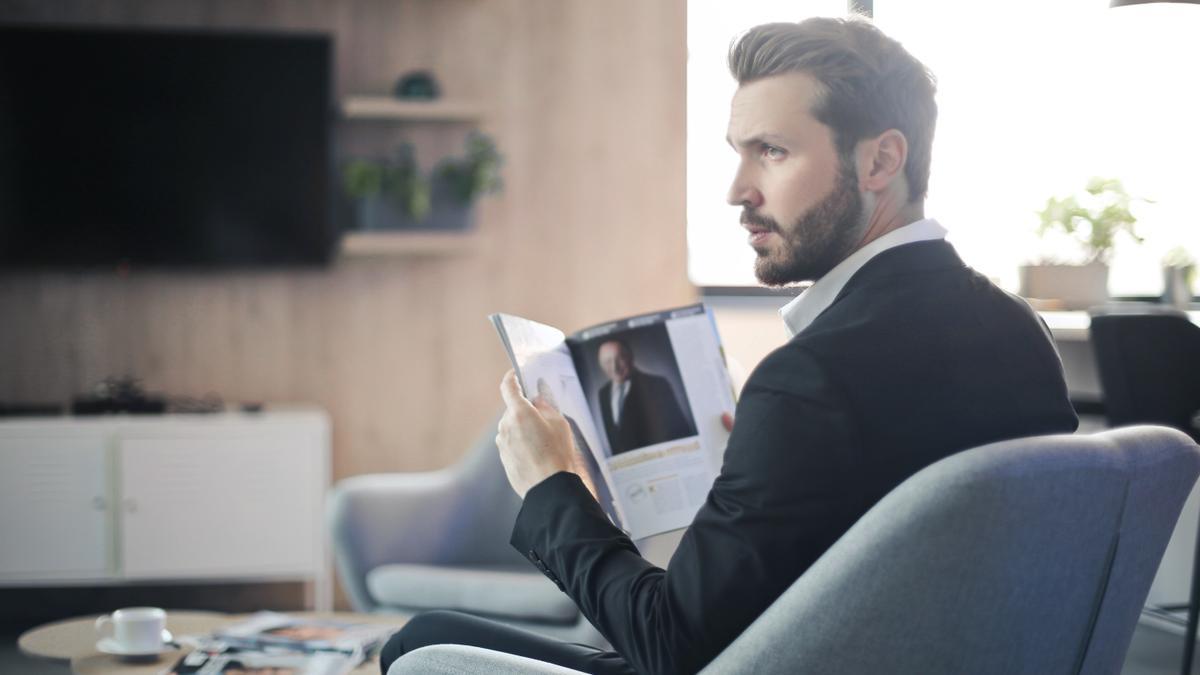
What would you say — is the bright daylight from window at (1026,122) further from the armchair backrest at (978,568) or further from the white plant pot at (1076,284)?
the armchair backrest at (978,568)

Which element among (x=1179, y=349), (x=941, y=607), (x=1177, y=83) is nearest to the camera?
(x=941, y=607)

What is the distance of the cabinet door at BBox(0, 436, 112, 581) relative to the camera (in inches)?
134

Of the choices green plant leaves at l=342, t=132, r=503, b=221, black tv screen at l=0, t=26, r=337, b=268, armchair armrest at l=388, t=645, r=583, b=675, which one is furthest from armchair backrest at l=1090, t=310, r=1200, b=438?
black tv screen at l=0, t=26, r=337, b=268

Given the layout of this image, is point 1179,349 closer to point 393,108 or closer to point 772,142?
point 772,142

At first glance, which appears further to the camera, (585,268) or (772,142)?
(585,268)

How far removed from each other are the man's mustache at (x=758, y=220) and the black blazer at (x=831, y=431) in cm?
13

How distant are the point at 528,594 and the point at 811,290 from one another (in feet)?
4.66

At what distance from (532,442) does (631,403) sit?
9.2 inches

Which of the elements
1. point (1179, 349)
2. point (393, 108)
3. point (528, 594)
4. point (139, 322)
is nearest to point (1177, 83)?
point (1179, 349)

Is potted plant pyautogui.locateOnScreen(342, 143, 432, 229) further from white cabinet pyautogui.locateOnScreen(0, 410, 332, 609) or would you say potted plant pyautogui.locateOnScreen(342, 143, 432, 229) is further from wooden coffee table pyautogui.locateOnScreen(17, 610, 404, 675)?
wooden coffee table pyautogui.locateOnScreen(17, 610, 404, 675)

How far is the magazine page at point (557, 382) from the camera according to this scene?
4.43 feet

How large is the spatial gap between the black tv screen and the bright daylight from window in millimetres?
1364

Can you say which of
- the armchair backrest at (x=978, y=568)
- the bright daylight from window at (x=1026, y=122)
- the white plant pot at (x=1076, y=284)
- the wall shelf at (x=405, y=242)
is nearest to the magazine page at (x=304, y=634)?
the armchair backrest at (x=978, y=568)

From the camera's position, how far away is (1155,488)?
3.59 ft
